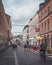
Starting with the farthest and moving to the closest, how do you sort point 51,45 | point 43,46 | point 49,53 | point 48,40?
point 48,40 < point 51,45 < point 49,53 < point 43,46

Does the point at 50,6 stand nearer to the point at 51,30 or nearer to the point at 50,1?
the point at 50,1

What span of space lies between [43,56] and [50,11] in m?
30.1

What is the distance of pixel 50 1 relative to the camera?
56.4m

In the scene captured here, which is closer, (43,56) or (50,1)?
(43,56)

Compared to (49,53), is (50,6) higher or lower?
higher

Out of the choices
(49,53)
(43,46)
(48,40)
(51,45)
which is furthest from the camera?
(48,40)

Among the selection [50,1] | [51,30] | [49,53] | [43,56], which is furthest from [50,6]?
[43,56]

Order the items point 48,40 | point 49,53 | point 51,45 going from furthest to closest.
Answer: point 48,40
point 51,45
point 49,53

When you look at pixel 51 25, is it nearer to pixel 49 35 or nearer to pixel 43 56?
pixel 49 35

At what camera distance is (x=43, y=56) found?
27.0 m

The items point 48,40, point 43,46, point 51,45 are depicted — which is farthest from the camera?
point 48,40

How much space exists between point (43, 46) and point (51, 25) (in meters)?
28.9

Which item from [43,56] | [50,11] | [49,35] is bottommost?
[43,56]

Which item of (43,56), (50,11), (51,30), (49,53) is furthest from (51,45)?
(43,56)
